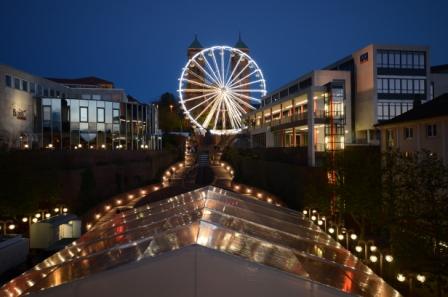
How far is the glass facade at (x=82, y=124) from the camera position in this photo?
4828 centimetres

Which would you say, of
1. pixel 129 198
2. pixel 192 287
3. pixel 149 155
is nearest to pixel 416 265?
pixel 192 287

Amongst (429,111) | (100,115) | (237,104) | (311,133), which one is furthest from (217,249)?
(237,104)

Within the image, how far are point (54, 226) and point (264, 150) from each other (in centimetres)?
3456

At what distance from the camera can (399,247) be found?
12.8m

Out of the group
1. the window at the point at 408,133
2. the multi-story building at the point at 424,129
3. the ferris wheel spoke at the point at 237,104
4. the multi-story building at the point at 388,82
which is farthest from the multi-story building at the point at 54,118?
the window at the point at 408,133

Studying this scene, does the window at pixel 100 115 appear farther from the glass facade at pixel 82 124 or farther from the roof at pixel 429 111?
the roof at pixel 429 111

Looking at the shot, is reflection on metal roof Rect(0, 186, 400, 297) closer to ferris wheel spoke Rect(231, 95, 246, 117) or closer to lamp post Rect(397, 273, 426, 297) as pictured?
lamp post Rect(397, 273, 426, 297)

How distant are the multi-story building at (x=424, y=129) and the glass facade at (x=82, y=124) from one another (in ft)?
95.0

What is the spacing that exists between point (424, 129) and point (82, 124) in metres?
33.0

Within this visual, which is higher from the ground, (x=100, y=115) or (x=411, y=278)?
(x=100, y=115)

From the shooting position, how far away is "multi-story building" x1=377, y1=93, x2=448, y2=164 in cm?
2680

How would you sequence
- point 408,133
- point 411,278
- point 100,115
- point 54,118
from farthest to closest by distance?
point 100,115
point 54,118
point 408,133
point 411,278

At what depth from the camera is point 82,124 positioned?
4966 cm

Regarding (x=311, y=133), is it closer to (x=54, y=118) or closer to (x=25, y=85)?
(x=54, y=118)
